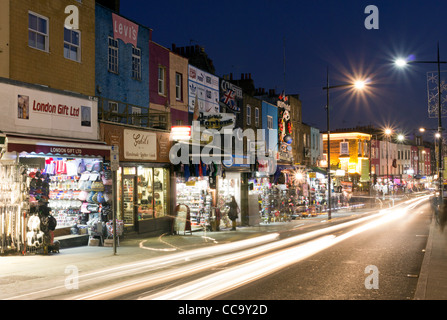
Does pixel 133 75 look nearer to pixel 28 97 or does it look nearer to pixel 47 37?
pixel 47 37

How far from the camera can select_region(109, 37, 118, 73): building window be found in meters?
21.7

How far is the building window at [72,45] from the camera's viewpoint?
1888 cm

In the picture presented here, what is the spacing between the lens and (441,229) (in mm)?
21453

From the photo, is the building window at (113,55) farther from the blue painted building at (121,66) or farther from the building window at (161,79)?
the building window at (161,79)

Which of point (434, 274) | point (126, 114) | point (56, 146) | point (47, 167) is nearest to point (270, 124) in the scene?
point (126, 114)

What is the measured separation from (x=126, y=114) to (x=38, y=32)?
463cm

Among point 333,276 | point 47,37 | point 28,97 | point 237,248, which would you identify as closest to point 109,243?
point 237,248

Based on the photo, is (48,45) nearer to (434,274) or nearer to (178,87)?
(178,87)

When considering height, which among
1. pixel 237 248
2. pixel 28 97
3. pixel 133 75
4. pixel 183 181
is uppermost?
pixel 133 75

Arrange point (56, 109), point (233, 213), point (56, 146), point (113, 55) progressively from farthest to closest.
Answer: point (233, 213)
point (113, 55)
point (56, 109)
point (56, 146)

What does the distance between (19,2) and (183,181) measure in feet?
35.7

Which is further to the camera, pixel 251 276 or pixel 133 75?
pixel 133 75

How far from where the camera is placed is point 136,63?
2347 cm

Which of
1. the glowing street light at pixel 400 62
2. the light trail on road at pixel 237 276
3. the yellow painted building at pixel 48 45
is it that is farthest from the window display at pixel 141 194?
the glowing street light at pixel 400 62
